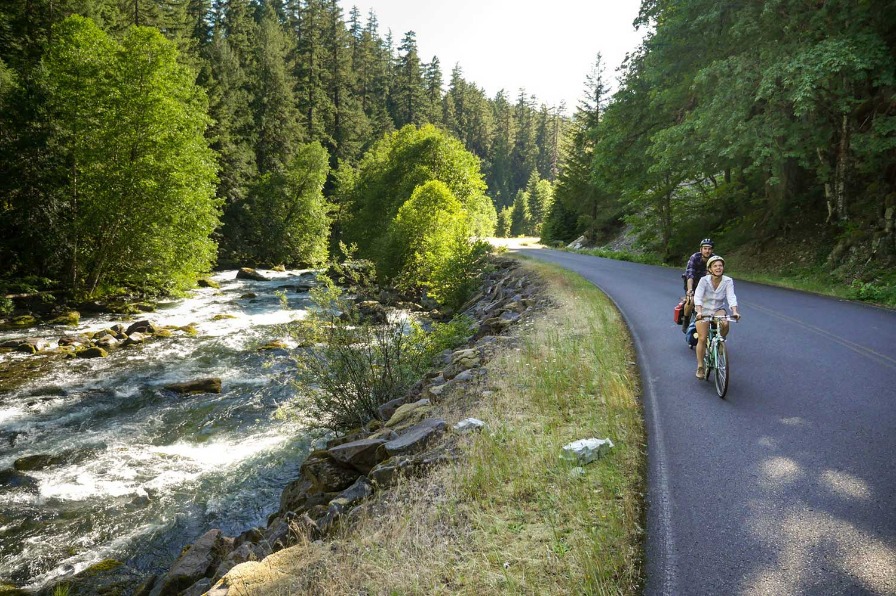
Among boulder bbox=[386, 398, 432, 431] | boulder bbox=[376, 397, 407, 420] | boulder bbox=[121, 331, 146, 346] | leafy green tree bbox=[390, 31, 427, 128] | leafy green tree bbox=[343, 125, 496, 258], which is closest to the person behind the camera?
boulder bbox=[386, 398, 432, 431]

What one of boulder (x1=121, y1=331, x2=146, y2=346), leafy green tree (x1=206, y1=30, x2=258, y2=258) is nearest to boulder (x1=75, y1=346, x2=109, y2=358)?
boulder (x1=121, y1=331, x2=146, y2=346)

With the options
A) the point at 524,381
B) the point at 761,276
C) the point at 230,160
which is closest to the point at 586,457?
the point at 524,381

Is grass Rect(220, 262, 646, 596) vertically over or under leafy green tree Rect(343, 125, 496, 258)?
under

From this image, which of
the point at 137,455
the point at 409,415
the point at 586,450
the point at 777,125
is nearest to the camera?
the point at 586,450

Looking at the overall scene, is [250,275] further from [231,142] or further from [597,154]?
[597,154]

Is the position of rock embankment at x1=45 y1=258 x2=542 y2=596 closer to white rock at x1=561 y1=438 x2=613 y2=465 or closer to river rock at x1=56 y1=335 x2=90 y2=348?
white rock at x1=561 y1=438 x2=613 y2=465

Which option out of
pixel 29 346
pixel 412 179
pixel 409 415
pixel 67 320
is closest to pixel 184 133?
pixel 67 320

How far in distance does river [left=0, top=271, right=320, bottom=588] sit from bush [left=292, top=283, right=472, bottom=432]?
1.09 m

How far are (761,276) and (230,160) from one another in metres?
46.0

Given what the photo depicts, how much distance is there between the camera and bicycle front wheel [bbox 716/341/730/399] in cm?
702

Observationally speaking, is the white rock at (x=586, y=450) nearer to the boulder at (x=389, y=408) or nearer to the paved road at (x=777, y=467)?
the paved road at (x=777, y=467)

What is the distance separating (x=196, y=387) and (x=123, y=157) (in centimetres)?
1472

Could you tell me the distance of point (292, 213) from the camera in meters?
48.6

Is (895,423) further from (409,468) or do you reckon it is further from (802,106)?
(802,106)
